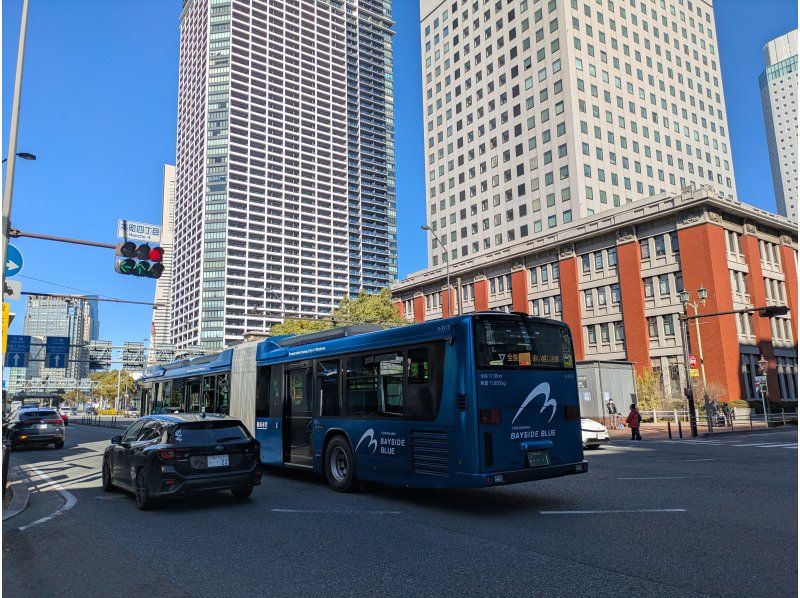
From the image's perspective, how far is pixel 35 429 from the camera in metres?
22.8

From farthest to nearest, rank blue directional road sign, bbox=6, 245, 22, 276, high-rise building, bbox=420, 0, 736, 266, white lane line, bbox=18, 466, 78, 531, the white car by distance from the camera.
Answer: high-rise building, bbox=420, 0, 736, 266 → the white car → blue directional road sign, bbox=6, 245, 22, 276 → white lane line, bbox=18, 466, 78, 531

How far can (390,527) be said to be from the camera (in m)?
→ 7.94

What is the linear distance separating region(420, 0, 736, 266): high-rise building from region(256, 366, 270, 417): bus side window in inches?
1955

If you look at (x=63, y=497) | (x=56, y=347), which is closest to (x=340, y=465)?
(x=63, y=497)

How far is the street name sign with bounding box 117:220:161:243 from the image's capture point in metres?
13.7

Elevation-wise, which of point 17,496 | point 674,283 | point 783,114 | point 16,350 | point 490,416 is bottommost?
point 17,496

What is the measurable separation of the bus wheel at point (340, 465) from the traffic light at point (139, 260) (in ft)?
19.8

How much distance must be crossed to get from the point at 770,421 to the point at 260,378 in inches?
1342

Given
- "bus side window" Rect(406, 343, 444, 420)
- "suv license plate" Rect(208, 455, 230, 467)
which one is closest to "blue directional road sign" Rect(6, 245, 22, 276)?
"suv license plate" Rect(208, 455, 230, 467)

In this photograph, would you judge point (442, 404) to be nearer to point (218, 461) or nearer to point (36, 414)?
point (218, 461)

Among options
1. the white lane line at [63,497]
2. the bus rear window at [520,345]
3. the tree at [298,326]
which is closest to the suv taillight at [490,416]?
the bus rear window at [520,345]

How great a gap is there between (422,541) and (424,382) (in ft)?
9.29

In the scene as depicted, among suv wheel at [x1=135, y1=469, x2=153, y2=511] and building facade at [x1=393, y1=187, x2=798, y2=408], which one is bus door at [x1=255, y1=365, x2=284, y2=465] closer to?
suv wheel at [x1=135, y1=469, x2=153, y2=511]

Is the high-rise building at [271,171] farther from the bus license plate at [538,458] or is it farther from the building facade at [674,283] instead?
the bus license plate at [538,458]
